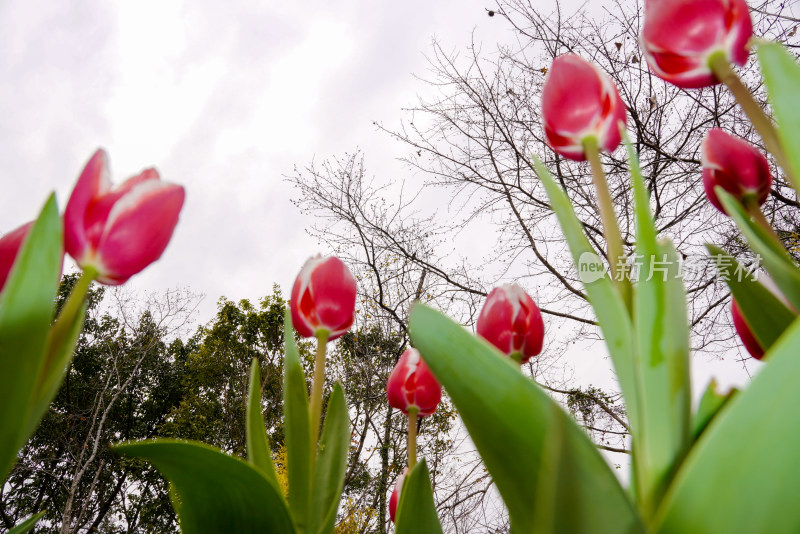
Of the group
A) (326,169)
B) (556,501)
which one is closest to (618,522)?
(556,501)

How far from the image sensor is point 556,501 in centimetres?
23

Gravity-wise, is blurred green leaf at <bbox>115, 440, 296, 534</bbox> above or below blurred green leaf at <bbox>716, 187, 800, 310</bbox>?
below

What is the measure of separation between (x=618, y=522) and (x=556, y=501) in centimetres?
3

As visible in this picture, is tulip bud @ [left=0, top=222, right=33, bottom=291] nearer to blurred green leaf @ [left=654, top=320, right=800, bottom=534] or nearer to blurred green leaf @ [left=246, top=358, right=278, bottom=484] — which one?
blurred green leaf @ [left=246, top=358, right=278, bottom=484]

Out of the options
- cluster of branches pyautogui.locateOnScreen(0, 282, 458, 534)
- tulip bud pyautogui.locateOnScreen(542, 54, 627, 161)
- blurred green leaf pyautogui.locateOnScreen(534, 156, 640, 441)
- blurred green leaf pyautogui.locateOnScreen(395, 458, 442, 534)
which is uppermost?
cluster of branches pyautogui.locateOnScreen(0, 282, 458, 534)

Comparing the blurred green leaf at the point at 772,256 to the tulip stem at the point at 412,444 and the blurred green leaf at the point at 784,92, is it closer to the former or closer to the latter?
the blurred green leaf at the point at 784,92

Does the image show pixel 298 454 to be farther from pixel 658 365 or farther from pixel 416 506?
pixel 658 365

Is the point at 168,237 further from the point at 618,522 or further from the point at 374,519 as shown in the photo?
the point at 374,519

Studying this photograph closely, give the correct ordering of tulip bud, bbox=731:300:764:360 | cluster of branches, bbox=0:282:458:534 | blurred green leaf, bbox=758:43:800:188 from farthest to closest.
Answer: cluster of branches, bbox=0:282:458:534 → tulip bud, bbox=731:300:764:360 → blurred green leaf, bbox=758:43:800:188

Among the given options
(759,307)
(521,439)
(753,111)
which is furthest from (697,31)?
(521,439)

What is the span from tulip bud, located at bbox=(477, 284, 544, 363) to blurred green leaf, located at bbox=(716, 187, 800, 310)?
0.19m

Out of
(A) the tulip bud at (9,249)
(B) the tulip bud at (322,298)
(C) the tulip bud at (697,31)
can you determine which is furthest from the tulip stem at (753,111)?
(A) the tulip bud at (9,249)

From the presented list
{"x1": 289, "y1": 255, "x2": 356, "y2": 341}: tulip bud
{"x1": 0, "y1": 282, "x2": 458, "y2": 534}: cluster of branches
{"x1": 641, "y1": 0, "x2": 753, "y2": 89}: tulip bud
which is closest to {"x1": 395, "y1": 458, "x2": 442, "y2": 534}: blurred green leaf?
{"x1": 289, "y1": 255, "x2": 356, "y2": 341}: tulip bud

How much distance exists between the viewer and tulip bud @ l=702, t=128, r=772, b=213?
0.42 metres
